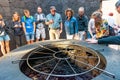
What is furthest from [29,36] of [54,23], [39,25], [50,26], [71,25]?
[71,25]

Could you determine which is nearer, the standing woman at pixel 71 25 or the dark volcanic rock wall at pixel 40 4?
the standing woman at pixel 71 25

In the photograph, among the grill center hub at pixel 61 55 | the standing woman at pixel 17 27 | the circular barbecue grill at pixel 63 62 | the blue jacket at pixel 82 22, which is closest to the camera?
the circular barbecue grill at pixel 63 62

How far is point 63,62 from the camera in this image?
2.99 metres

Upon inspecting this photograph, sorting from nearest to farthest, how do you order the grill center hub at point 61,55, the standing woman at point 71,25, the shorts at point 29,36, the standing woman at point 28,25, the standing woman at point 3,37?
the grill center hub at point 61,55 → the standing woman at point 71,25 → the standing woman at point 3,37 → the standing woman at point 28,25 → the shorts at point 29,36

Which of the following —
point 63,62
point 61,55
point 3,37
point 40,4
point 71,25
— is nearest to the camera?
point 63,62

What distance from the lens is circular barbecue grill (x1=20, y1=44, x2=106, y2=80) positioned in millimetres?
2633

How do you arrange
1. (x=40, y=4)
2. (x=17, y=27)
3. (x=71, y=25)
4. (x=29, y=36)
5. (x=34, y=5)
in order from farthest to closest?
(x=40, y=4)
(x=34, y=5)
(x=29, y=36)
(x=17, y=27)
(x=71, y=25)

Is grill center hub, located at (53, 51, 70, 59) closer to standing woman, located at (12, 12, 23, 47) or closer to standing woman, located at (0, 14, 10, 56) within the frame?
standing woman, located at (0, 14, 10, 56)

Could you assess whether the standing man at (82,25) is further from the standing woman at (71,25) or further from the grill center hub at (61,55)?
the grill center hub at (61,55)

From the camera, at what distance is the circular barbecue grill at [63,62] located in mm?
2633

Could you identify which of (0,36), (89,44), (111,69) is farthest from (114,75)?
(0,36)

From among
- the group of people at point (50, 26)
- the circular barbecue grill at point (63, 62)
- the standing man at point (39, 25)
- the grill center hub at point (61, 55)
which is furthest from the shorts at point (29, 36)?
the grill center hub at point (61, 55)

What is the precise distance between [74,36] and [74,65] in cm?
457

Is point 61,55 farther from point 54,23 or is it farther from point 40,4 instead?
point 40,4
